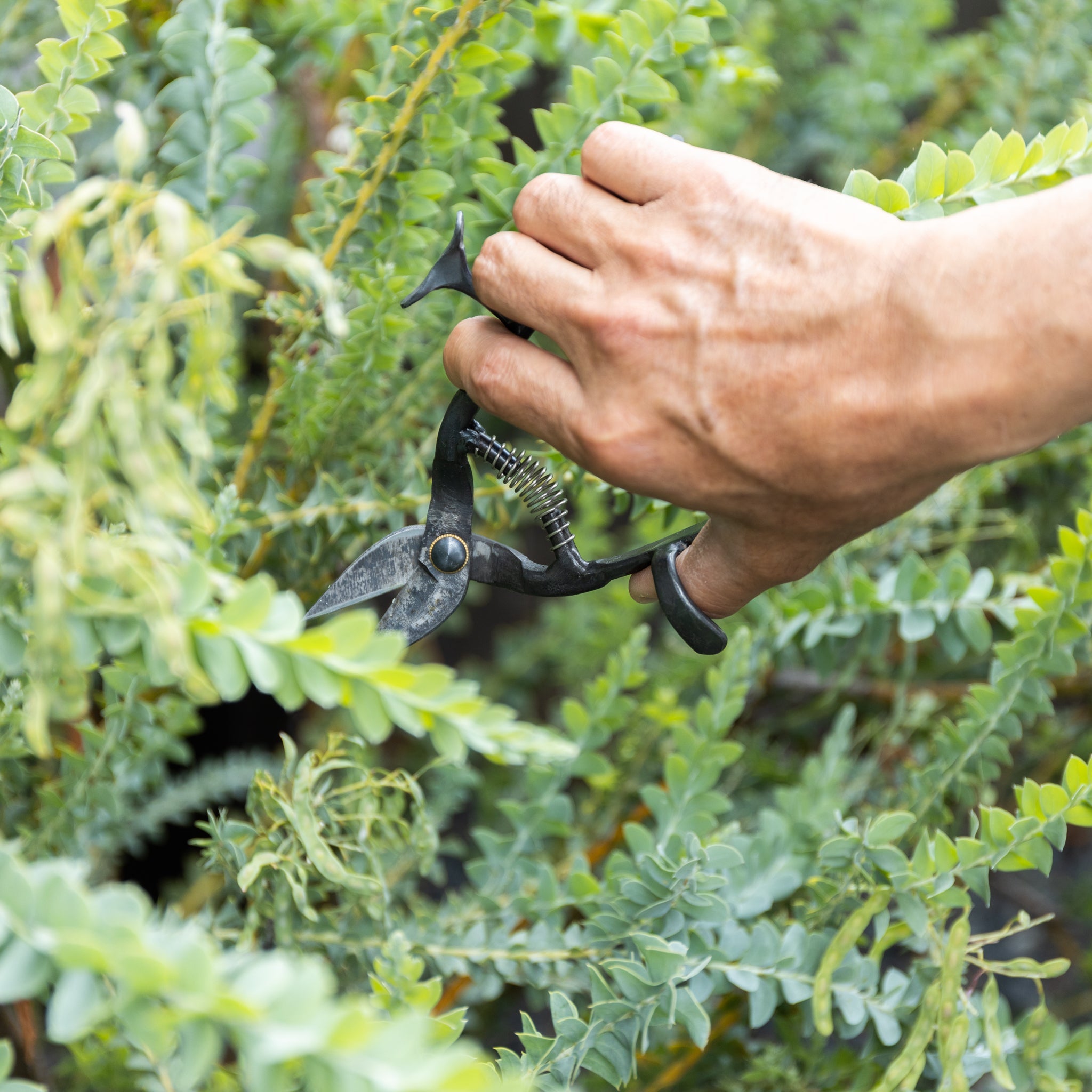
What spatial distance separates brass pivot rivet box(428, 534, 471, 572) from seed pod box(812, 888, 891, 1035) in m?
0.20

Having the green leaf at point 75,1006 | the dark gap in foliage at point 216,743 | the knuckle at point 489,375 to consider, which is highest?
the knuckle at point 489,375

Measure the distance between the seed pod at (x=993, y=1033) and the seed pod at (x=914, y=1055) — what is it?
0.02m

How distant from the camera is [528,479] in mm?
350

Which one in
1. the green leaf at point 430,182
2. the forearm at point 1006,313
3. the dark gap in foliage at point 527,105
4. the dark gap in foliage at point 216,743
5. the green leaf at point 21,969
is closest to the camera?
the green leaf at point 21,969

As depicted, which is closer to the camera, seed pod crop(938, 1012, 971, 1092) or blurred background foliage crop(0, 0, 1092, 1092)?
blurred background foliage crop(0, 0, 1092, 1092)

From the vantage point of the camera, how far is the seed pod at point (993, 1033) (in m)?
0.36

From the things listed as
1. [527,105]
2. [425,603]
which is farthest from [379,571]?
[527,105]

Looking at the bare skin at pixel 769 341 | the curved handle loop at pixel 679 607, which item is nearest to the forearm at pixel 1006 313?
the bare skin at pixel 769 341

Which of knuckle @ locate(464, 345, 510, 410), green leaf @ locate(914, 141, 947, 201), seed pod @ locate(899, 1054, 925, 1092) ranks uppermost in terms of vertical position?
green leaf @ locate(914, 141, 947, 201)

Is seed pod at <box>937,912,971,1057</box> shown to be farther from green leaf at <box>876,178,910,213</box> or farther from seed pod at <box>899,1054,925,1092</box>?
green leaf at <box>876,178,910,213</box>

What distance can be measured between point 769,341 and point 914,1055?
0.85ft

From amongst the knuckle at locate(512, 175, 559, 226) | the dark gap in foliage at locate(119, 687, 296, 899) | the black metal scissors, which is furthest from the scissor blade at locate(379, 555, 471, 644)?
the dark gap in foliage at locate(119, 687, 296, 899)

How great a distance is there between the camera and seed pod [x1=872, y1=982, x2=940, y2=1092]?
0.35 m

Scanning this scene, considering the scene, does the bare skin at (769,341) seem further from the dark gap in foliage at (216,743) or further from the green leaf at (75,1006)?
the dark gap in foliage at (216,743)
